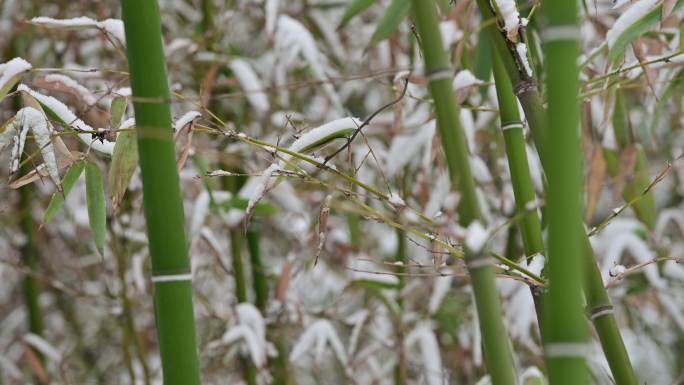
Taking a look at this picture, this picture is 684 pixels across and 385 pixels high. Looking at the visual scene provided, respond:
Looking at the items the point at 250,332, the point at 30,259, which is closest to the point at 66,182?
the point at 250,332

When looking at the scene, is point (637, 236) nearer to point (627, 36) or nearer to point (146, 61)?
point (627, 36)

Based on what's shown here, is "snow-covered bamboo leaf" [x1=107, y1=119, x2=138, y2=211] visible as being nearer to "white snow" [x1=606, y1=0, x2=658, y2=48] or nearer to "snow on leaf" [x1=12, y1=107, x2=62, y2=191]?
"snow on leaf" [x1=12, y1=107, x2=62, y2=191]

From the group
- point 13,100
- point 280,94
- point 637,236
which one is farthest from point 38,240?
point 637,236

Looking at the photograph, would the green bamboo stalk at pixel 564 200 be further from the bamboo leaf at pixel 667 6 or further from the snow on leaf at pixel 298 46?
the snow on leaf at pixel 298 46

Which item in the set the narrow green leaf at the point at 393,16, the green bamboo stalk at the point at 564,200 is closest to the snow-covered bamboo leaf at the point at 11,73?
the narrow green leaf at the point at 393,16

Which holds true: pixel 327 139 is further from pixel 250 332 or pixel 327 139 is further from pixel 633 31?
pixel 250 332

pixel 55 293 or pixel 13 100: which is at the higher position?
pixel 13 100
